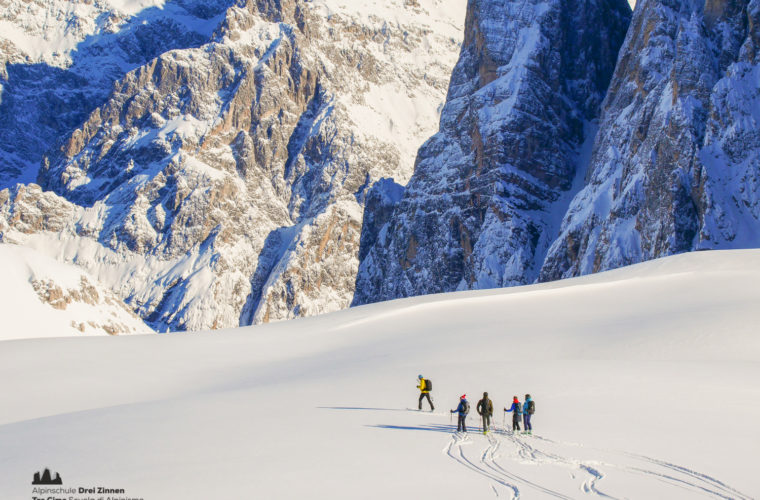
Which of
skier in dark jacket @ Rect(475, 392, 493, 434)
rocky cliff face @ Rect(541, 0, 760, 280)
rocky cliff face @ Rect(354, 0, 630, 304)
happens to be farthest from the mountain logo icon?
rocky cliff face @ Rect(354, 0, 630, 304)

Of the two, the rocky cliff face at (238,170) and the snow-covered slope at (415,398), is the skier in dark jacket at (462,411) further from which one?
the rocky cliff face at (238,170)

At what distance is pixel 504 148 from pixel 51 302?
3059 inches

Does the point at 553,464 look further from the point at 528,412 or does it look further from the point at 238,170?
the point at 238,170

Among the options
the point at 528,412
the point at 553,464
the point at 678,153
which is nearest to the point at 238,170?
the point at 678,153

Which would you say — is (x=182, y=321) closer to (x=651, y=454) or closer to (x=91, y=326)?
(x=91, y=326)

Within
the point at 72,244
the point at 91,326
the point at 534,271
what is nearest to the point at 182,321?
the point at 91,326

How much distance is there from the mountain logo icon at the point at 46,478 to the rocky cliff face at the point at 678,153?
234 feet

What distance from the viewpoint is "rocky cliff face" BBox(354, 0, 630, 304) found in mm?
116062

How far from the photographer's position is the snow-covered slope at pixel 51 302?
381ft

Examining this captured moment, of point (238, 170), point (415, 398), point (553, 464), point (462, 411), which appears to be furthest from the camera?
point (238, 170)

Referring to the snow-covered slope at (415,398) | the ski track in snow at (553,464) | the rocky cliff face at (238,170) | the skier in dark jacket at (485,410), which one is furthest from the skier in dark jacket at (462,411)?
the rocky cliff face at (238,170)

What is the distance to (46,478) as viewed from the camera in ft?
47.4

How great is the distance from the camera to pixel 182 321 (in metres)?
152

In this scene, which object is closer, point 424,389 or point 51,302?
point 424,389
